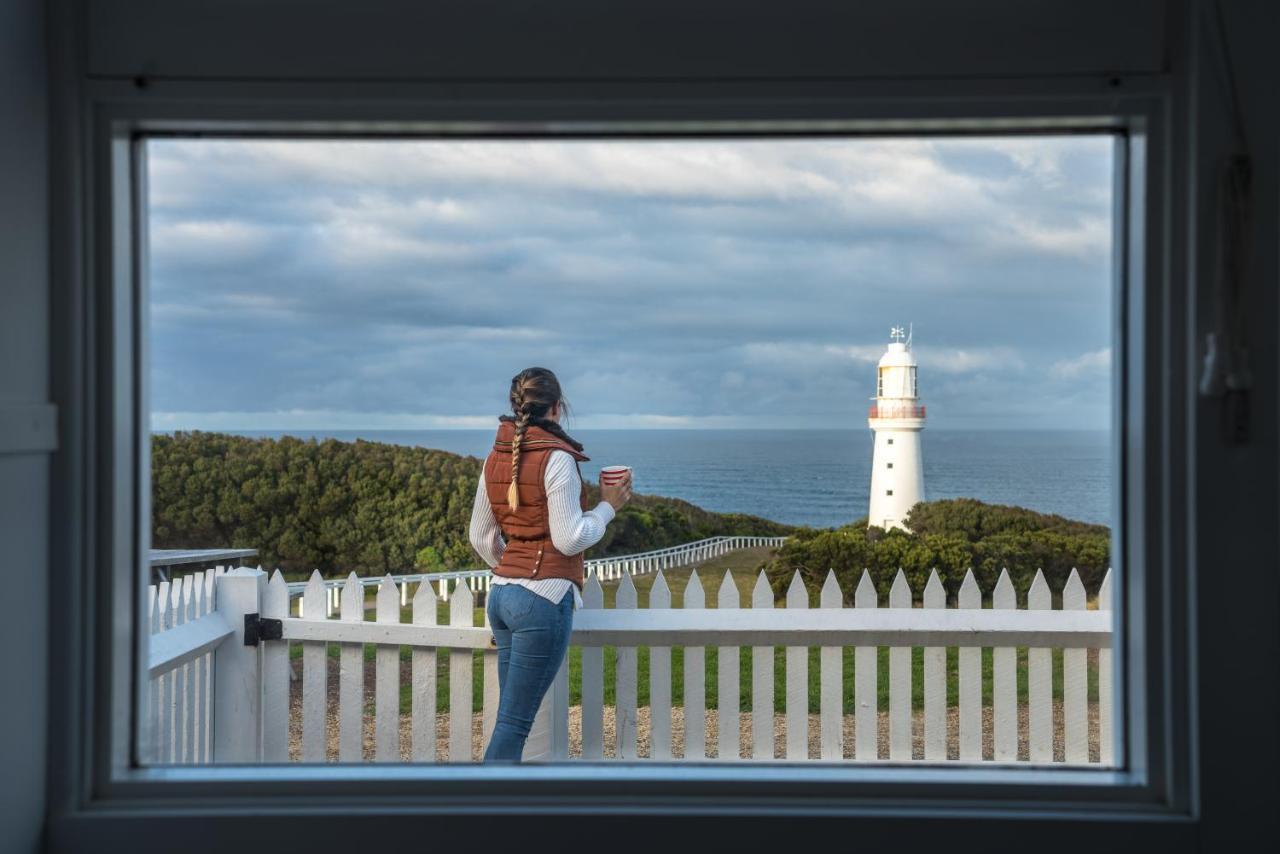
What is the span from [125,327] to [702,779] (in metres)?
0.90

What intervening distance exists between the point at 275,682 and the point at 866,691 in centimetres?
184

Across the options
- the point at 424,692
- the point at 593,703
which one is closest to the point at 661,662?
the point at 593,703

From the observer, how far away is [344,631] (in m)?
2.71

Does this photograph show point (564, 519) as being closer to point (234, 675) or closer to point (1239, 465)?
point (234, 675)

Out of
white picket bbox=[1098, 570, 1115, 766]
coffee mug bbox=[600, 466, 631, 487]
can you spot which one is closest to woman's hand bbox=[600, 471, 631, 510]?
coffee mug bbox=[600, 466, 631, 487]

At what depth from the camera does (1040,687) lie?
2793mm

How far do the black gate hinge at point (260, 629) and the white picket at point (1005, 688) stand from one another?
2187 millimetres

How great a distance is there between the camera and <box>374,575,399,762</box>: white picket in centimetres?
272

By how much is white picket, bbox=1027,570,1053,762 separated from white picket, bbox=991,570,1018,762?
0.06 meters

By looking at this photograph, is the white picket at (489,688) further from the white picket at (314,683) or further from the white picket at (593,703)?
the white picket at (314,683)

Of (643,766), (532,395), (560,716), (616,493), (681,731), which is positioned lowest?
(681,731)

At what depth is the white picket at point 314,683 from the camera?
2707 millimetres

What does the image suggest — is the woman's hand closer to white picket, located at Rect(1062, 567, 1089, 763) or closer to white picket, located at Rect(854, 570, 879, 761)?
white picket, located at Rect(854, 570, 879, 761)

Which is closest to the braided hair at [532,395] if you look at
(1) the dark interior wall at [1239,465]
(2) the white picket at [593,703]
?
(2) the white picket at [593,703]
